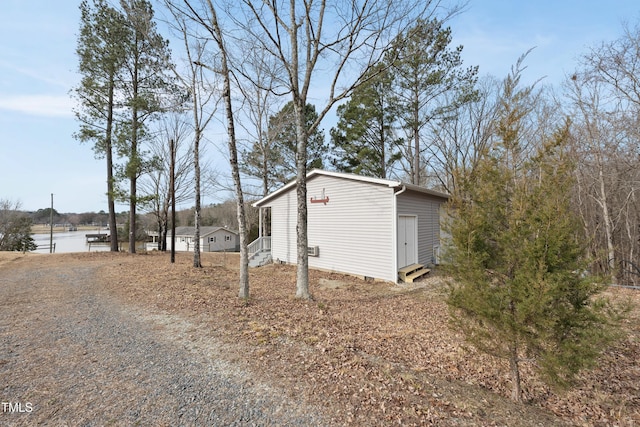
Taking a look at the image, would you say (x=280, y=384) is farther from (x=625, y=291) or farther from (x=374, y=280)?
(x=625, y=291)

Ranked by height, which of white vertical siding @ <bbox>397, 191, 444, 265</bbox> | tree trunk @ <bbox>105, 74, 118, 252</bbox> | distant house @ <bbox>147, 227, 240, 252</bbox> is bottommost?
distant house @ <bbox>147, 227, 240, 252</bbox>

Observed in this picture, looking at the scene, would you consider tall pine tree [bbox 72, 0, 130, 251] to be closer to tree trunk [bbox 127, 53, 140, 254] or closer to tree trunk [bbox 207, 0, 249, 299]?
tree trunk [bbox 127, 53, 140, 254]

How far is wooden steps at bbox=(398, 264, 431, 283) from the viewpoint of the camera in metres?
8.66

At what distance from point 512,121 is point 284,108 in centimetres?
1605

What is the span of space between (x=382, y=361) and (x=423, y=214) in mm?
7944

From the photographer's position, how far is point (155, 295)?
6309mm

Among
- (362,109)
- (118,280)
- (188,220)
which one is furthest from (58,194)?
(362,109)

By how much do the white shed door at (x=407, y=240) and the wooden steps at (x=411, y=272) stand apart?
166 millimetres

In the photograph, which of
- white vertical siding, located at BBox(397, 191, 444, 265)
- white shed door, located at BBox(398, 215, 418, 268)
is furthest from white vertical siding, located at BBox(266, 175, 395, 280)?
white vertical siding, located at BBox(397, 191, 444, 265)

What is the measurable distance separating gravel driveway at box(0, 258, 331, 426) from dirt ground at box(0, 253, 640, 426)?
0.22 m

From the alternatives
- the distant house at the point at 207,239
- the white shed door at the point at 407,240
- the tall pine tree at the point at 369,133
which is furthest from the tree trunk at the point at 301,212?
the distant house at the point at 207,239

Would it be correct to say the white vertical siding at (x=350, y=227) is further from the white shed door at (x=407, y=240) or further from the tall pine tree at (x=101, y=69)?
the tall pine tree at (x=101, y=69)

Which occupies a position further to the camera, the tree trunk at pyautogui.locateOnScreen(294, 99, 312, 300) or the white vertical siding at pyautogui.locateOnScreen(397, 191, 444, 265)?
the white vertical siding at pyautogui.locateOnScreen(397, 191, 444, 265)

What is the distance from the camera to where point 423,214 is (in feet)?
34.2
